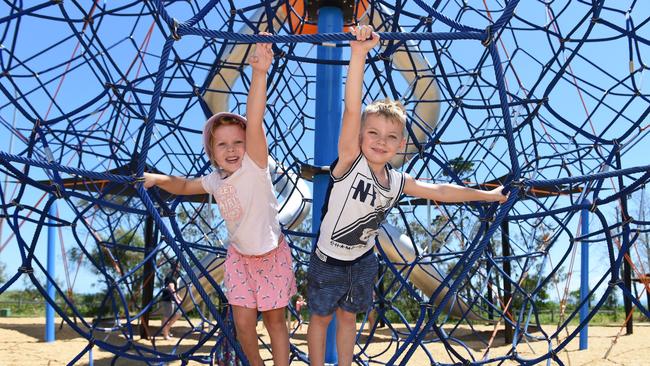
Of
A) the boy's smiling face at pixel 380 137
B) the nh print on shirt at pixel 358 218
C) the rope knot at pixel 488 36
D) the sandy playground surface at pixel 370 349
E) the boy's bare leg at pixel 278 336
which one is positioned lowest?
the sandy playground surface at pixel 370 349

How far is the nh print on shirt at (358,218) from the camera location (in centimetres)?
149

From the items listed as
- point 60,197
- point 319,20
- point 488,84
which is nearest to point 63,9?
point 60,197

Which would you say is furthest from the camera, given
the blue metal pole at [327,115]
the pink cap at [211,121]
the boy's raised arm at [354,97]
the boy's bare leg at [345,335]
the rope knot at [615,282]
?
the blue metal pole at [327,115]

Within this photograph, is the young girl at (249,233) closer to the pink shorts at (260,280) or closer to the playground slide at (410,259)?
the pink shorts at (260,280)

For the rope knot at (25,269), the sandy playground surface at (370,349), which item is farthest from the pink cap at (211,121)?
the sandy playground surface at (370,349)

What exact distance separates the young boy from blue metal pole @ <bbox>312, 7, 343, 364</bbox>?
760 mm

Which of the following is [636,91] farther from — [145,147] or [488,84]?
[145,147]

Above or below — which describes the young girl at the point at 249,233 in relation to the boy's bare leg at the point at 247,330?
above

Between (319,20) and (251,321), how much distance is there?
4.81 feet

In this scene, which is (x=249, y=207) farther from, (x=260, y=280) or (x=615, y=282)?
(x=615, y=282)

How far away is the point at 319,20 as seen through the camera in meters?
2.57

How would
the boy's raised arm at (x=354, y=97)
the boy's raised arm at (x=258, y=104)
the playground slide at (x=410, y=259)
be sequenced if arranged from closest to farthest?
the boy's raised arm at (x=354, y=97), the boy's raised arm at (x=258, y=104), the playground slide at (x=410, y=259)

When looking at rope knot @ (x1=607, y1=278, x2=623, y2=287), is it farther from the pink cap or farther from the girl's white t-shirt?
the pink cap

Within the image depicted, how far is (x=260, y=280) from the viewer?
159 cm
